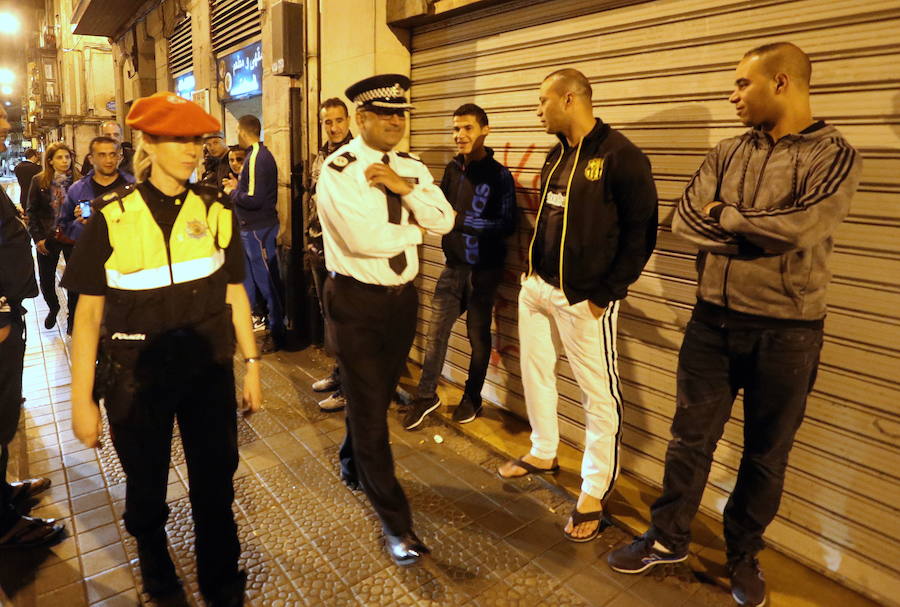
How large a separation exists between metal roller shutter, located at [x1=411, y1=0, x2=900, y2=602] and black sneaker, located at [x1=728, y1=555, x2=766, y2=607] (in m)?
0.47

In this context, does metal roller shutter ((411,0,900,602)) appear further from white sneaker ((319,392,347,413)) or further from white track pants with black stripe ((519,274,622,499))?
white sneaker ((319,392,347,413))

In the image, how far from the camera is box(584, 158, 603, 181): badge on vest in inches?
121

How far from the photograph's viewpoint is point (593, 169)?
310cm

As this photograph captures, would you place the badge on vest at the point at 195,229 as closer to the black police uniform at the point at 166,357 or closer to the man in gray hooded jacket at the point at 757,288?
the black police uniform at the point at 166,357

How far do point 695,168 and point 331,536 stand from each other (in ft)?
9.65

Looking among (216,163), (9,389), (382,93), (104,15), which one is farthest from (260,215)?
(104,15)

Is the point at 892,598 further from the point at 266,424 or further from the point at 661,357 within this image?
the point at 266,424

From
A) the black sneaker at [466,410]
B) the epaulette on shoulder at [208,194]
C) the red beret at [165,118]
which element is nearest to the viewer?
the red beret at [165,118]

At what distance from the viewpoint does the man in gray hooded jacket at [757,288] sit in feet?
7.73

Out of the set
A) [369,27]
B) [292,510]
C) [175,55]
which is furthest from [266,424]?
[175,55]

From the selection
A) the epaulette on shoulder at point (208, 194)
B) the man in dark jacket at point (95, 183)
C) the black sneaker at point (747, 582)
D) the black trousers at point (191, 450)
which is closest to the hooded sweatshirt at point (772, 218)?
the black sneaker at point (747, 582)

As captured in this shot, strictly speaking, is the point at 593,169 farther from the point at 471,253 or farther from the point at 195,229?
the point at 195,229

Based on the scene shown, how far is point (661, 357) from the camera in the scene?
3.63 meters

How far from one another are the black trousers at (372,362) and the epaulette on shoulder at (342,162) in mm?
545
